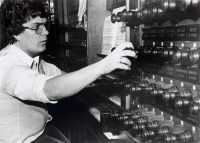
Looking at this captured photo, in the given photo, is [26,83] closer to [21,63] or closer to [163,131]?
[21,63]

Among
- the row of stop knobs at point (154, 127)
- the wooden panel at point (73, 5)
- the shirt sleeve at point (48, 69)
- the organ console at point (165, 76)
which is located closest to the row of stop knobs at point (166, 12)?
the organ console at point (165, 76)

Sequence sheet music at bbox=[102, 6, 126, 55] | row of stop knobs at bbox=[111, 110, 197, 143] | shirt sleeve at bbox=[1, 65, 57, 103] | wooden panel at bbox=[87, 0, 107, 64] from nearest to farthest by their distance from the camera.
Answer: row of stop knobs at bbox=[111, 110, 197, 143] → shirt sleeve at bbox=[1, 65, 57, 103] → sheet music at bbox=[102, 6, 126, 55] → wooden panel at bbox=[87, 0, 107, 64]

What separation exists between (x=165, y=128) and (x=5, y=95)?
3.94 ft

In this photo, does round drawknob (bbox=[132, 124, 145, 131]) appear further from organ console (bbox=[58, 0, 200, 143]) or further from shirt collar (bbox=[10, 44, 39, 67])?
shirt collar (bbox=[10, 44, 39, 67])

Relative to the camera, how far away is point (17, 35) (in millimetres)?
1846

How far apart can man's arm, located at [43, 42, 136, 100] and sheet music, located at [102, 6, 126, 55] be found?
842 mm

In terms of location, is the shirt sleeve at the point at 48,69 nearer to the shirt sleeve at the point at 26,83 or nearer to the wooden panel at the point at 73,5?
the shirt sleeve at the point at 26,83

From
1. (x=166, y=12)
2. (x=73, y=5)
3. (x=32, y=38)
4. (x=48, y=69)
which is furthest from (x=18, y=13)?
(x=73, y=5)

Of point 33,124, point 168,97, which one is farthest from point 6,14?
point 168,97

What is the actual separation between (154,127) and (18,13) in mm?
1407

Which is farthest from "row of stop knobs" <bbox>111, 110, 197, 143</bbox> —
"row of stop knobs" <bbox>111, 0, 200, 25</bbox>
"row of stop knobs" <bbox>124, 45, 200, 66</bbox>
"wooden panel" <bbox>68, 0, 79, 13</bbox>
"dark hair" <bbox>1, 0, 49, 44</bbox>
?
"wooden panel" <bbox>68, 0, 79, 13</bbox>

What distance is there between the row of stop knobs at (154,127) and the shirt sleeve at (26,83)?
61 centimetres

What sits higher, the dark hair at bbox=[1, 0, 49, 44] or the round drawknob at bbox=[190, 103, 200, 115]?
the dark hair at bbox=[1, 0, 49, 44]

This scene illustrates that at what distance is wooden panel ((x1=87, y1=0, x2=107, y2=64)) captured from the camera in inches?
95.3
